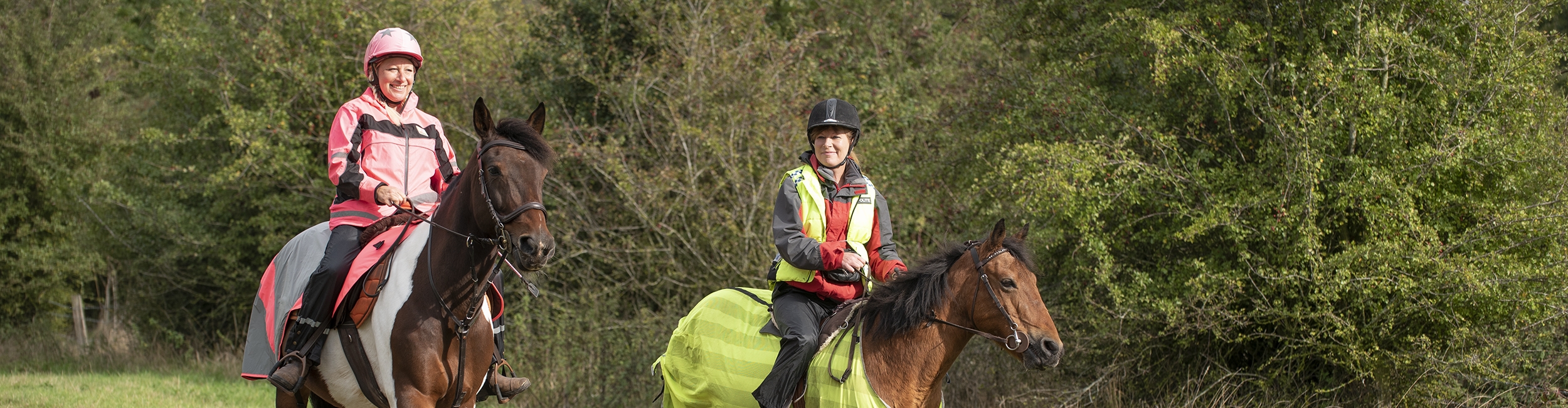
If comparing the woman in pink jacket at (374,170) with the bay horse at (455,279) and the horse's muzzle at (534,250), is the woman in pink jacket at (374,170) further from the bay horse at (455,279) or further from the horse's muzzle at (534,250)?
the horse's muzzle at (534,250)

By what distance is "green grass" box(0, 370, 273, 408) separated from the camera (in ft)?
28.8

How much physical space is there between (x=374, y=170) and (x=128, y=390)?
6774 mm

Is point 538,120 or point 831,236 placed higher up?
point 538,120

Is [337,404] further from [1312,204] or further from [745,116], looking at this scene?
[745,116]

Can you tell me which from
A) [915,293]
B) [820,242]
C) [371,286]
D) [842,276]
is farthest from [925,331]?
[371,286]

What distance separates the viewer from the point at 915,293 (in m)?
4.23

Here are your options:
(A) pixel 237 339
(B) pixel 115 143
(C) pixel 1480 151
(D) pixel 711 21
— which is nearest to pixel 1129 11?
(C) pixel 1480 151

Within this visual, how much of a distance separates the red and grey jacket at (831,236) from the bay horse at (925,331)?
212 mm

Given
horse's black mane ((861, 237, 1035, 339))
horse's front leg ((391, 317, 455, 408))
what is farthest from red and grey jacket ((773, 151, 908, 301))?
horse's front leg ((391, 317, 455, 408))

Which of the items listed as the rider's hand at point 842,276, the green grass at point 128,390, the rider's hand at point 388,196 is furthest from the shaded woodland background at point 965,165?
the rider's hand at point 388,196

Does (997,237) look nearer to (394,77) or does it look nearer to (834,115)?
(834,115)

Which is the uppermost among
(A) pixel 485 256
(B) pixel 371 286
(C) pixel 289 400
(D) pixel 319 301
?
(A) pixel 485 256

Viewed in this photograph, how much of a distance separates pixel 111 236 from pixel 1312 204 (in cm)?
1763

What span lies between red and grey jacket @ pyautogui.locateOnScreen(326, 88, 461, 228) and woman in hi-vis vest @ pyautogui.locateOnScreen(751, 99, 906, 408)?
1.64m
